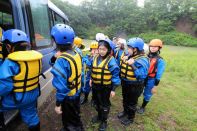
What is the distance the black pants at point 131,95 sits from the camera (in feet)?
12.2

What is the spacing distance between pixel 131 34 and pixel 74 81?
43.2 meters

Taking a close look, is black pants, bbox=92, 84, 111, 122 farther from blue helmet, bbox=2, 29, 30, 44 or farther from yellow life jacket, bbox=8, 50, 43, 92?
blue helmet, bbox=2, 29, 30, 44

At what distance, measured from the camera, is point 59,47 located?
104 inches

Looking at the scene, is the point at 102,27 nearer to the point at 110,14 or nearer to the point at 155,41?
the point at 110,14

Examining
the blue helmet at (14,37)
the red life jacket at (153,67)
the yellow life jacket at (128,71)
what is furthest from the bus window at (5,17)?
the red life jacket at (153,67)

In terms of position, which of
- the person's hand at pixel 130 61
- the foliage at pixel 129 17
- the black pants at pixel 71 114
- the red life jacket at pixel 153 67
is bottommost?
the black pants at pixel 71 114

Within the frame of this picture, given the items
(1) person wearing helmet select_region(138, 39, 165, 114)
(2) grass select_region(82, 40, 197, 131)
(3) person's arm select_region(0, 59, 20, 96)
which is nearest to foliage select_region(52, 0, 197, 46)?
(2) grass select_region(82, 40, 197, 131)

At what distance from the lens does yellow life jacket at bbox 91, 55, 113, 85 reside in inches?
130

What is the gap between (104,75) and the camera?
3.33m

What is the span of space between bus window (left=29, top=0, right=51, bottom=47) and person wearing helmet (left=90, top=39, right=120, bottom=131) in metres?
1.32

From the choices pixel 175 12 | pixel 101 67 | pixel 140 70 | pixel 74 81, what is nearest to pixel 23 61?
pixel 74 81

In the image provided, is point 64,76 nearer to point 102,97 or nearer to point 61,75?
point 61,75

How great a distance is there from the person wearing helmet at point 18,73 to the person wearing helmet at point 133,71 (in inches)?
66.9

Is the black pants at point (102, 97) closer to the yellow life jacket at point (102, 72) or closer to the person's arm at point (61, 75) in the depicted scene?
the yellow life jacket at point (102, 72)
